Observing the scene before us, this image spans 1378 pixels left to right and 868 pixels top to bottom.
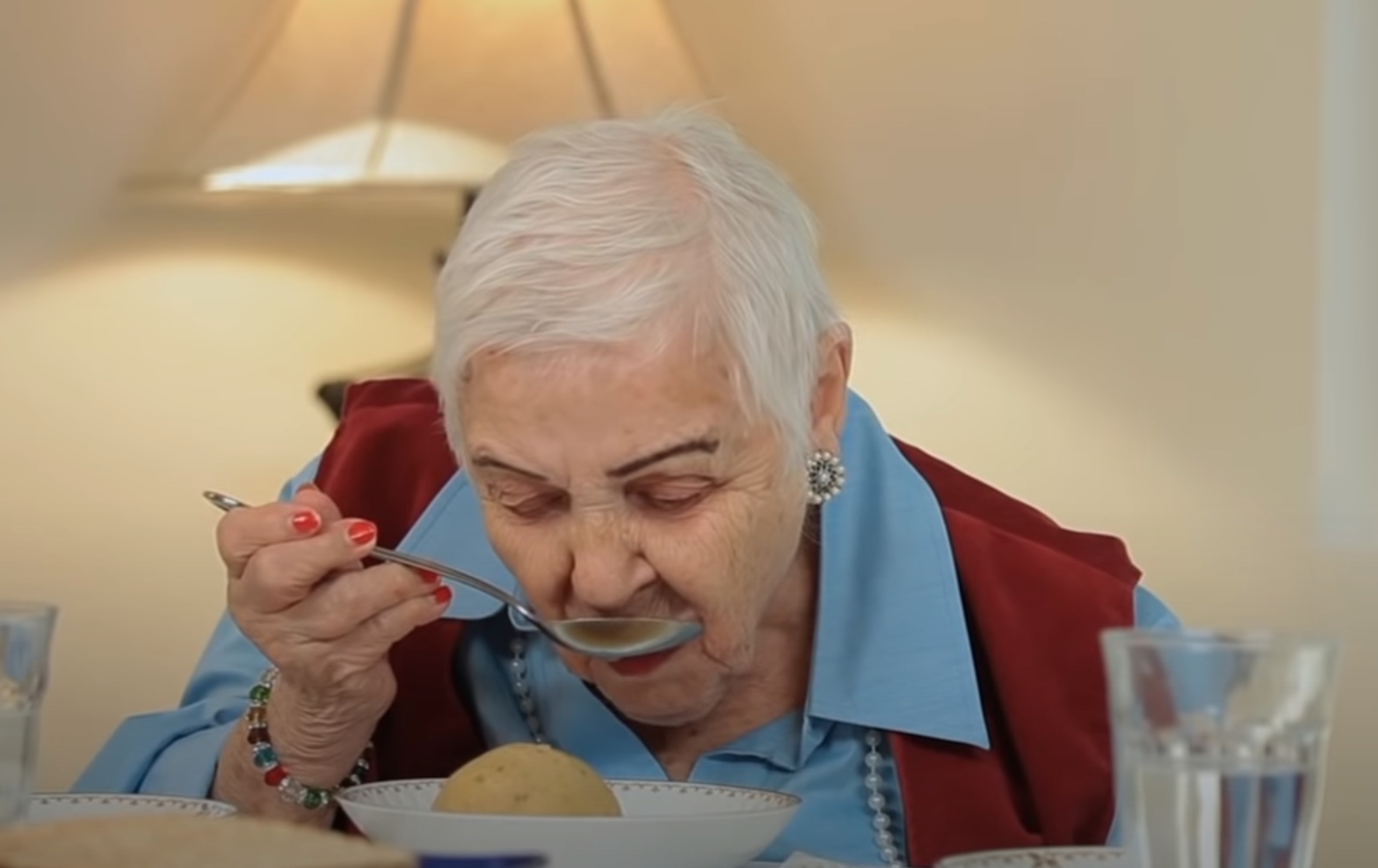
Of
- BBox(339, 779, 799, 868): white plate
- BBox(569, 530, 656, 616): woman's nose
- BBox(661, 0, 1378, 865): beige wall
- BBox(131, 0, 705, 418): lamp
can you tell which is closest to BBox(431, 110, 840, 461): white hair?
BBox(569, 530, 656, 616): woman's nose

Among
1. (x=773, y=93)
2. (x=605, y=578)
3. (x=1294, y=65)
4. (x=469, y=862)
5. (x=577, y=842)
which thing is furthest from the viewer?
(x=773, y=93)

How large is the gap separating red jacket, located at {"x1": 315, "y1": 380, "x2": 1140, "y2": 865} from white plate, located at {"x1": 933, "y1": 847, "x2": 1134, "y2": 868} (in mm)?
290

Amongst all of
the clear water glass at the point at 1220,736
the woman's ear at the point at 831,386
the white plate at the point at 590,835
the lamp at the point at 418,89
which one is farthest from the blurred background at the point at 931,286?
the clear water glass at the point at 1220,736

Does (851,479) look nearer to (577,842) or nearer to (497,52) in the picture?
(577,842)

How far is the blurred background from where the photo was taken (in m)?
2.49

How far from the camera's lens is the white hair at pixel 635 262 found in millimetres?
1237

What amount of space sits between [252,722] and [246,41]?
158 centimetres

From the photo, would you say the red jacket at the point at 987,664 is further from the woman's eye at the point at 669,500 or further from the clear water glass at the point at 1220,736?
the clear water glass at the point at 1220,736

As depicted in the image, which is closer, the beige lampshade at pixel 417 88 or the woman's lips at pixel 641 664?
the woman's lips at pixel 641 664

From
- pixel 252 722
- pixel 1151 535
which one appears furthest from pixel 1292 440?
pixel 252 722

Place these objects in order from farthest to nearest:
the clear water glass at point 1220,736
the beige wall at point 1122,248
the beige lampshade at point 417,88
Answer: the beige wall at point 1122,248 < the beige lampshade at point 417,88 < the clear water glass at point 1220,736

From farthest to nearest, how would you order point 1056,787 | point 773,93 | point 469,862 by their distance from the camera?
point 773,93 < point 1056,787 < point 469,862

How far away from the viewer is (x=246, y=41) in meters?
2.66

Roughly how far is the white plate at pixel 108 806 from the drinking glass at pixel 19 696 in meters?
0.19
